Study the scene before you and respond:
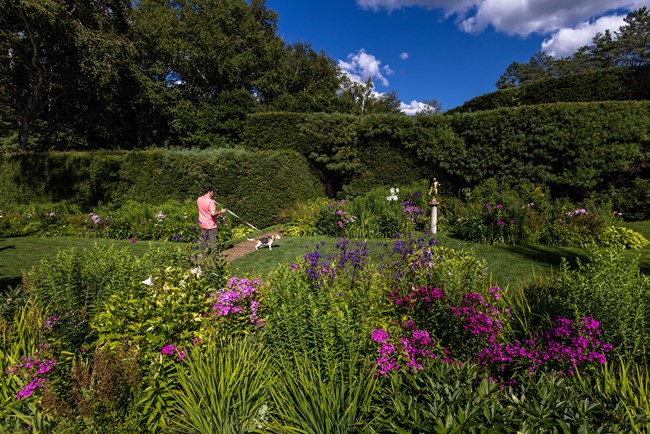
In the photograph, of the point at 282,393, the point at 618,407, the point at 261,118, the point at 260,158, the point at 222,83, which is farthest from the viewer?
the point at 222,83

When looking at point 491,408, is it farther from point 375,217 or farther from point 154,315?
point 375,217

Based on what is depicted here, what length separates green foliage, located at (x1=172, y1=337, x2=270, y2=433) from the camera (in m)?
2.06

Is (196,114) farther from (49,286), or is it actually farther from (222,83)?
(49,286)

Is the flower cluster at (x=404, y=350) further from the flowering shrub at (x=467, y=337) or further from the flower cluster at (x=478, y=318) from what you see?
the flower cluster at (x=478, y=318)

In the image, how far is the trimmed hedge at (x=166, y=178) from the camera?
426 inches

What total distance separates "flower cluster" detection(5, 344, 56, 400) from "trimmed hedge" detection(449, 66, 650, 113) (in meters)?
15.0

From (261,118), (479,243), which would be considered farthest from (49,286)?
(261,118)

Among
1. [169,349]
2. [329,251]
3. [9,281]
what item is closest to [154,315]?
[169,349]

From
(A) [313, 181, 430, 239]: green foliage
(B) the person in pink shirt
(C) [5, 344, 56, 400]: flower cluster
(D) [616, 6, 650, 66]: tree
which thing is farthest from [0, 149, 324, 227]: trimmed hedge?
(D) [616, 6, 650, 66]: tree

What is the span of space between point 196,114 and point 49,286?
2033 cm

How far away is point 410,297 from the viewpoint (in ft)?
9.61

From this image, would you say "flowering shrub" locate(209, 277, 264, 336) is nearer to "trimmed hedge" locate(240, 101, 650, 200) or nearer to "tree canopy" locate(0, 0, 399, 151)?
"trimmed hedge" locate(240, 101, 650, 200)

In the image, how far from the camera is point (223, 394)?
2100 mm

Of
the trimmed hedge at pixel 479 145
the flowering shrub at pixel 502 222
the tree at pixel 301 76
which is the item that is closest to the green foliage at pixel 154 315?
the flowering shrub at pixel 502 222
